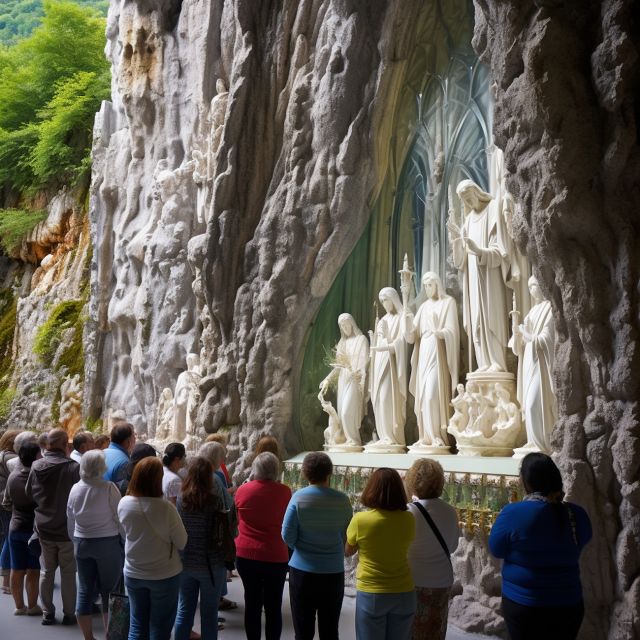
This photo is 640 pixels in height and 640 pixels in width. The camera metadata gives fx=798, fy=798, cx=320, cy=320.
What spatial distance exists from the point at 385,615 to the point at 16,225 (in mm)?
24930

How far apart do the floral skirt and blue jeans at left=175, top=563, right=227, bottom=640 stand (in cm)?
135

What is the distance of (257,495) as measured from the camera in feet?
17.8

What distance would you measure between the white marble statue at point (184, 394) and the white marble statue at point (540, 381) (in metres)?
7.88

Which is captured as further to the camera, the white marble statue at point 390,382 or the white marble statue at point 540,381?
the white marble statue at point 390,382

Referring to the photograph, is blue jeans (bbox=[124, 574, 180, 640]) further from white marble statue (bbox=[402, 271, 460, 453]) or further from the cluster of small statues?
white marble statue (bbox=[402, 271, 460, 453])

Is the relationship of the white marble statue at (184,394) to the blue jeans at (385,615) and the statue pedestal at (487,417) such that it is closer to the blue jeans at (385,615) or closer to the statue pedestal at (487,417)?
the statue pedestal at (487,417)

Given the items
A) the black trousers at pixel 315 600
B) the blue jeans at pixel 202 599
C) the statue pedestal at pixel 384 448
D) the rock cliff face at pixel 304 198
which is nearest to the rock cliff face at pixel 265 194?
the rock cliff face at pixel 304 198

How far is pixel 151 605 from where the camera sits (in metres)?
4.95

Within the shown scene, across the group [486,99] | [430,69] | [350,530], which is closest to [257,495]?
[350,530]

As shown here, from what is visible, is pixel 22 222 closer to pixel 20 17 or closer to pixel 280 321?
pixel 280 321

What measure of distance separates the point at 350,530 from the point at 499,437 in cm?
469

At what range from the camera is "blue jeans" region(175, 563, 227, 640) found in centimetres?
521

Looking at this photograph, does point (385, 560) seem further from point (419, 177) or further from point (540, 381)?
point (419, 177)

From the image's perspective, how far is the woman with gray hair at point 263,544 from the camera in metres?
5.41
